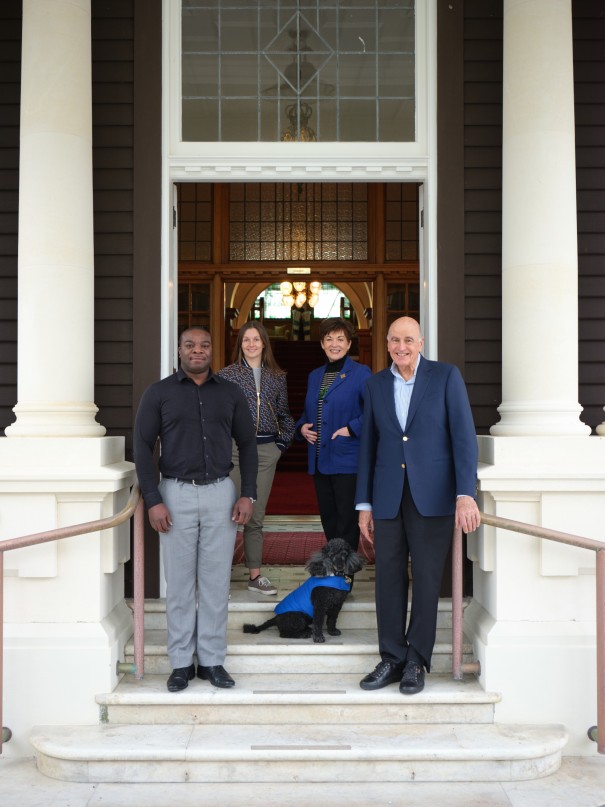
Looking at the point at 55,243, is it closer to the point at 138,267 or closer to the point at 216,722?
the point at 138,267

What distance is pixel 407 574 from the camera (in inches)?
144

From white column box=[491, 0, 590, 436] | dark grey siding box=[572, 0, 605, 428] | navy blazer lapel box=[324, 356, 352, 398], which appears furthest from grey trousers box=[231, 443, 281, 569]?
dark grey siding box=[572, 0, 605, 428]

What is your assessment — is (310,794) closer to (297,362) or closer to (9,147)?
(9,147)

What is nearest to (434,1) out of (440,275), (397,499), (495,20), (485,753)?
(495,20)

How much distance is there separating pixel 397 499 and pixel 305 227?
24.1 ft

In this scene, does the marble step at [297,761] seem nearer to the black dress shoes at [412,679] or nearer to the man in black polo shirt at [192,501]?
the black dress shoes at [412,679]

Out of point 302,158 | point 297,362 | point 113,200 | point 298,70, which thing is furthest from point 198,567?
point 297,362

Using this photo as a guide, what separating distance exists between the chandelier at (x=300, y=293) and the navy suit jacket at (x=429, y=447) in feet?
32.6

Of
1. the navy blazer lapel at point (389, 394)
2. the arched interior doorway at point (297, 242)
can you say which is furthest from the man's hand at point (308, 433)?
the arched interior doorway at point (297, 242)

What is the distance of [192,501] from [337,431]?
0.93 metres

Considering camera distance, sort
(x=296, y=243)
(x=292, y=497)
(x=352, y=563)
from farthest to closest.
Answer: (x=296, y=243) < (x=292, y=497) < (x=352, y=563)

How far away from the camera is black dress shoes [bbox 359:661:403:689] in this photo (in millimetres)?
3633

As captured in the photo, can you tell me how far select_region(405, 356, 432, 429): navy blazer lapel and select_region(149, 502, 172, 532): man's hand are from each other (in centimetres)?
110

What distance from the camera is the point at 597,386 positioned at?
15.1ft
